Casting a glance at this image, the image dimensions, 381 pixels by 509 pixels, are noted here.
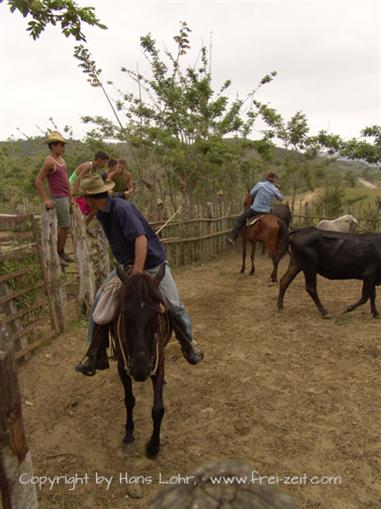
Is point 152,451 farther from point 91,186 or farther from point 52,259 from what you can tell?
point 52,259

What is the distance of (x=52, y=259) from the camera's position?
6074 mm

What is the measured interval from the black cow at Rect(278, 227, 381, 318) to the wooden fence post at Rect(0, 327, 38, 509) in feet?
19.4

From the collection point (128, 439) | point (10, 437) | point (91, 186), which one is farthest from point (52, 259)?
point (10, 437)

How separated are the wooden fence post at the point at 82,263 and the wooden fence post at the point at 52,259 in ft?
1.22

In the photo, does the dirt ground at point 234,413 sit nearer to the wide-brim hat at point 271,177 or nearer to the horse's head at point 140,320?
the horse's head at point 140,320

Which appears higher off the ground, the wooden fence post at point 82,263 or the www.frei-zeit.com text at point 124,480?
the wooden fence post at point 82,263

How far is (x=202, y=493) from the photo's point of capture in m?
0.94

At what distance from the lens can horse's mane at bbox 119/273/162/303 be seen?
3.12 metres

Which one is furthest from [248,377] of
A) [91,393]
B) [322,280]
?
[322,280]

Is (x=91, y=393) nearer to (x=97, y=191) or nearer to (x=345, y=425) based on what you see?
(x=97, y=191)

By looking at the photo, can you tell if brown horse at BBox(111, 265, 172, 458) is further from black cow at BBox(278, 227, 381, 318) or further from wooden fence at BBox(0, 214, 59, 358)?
black cow at BBox(278, 227, 381, 318)

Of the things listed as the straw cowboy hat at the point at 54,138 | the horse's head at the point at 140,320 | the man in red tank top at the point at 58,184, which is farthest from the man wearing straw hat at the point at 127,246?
the straw cowboy hat at the point at 54,138

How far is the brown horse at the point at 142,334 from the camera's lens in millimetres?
3055

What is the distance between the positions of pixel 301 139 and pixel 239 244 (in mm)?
4386
